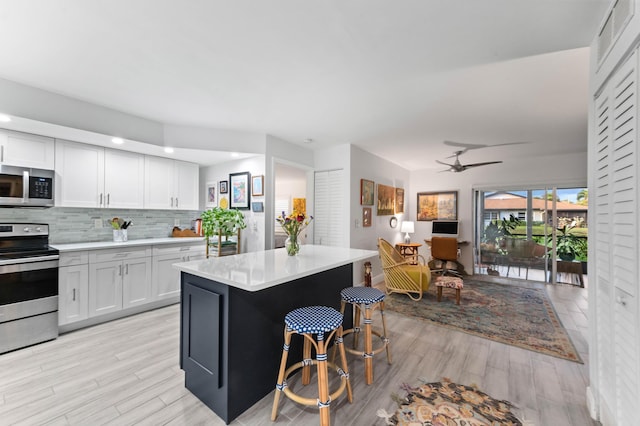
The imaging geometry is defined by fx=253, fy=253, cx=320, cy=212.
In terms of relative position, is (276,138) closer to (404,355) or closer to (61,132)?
(61,132)

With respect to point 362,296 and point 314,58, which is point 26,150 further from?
point 362,296

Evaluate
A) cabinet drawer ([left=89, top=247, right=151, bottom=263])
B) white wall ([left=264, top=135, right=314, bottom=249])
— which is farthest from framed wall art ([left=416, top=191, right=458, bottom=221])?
cabinet drawer ([left=89, top=247, right=151, bottom=263])

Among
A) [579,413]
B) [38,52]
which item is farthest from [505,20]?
[38,52]

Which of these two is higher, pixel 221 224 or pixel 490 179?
pixel 490 179

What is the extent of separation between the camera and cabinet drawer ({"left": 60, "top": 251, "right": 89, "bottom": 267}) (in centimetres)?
282

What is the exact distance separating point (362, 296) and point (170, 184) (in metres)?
3.60

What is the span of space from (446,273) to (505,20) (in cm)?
506

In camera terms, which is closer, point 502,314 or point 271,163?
point 502,314

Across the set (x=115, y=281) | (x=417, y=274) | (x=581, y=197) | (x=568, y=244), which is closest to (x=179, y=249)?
(x=115, y=281)

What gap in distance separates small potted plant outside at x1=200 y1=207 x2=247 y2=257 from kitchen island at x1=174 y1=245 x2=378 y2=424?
5.91ft

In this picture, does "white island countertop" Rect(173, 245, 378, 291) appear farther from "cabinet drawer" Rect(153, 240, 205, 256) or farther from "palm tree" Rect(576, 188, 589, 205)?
"palm tree" Rect(576, 188, 589, 205)

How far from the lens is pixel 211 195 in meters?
4.78

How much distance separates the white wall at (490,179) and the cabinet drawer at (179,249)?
521 cm

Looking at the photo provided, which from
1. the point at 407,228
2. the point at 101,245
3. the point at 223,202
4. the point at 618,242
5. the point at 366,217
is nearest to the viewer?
the point at 618,242
